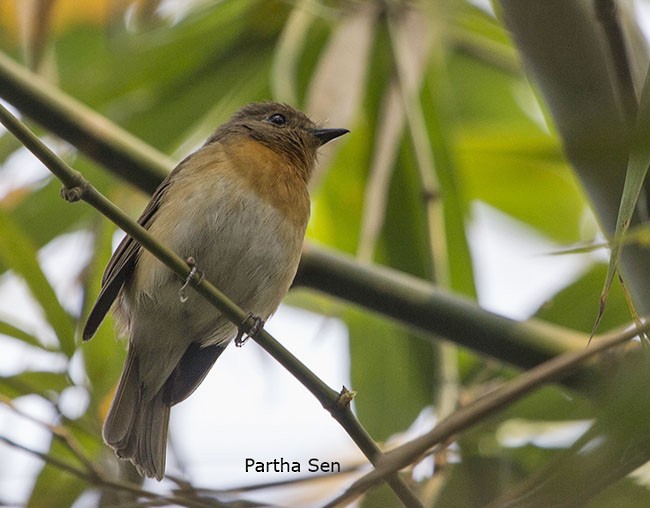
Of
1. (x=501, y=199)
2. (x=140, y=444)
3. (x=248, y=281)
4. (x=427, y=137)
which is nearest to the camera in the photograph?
(x=140, y=444)

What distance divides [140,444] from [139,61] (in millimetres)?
1800

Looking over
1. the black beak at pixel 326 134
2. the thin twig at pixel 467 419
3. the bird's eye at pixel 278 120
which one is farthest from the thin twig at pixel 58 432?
the bird's eye at pixel 278 120

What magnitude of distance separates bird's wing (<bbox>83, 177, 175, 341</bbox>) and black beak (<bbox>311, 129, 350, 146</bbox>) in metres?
0.64

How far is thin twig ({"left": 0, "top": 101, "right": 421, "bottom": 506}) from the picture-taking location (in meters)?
1.96

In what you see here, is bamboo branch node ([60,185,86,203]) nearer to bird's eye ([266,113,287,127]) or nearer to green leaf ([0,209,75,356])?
green leaf ([0,209,75,356])

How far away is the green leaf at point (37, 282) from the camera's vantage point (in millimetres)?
3314

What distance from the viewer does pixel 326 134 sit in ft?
13.6

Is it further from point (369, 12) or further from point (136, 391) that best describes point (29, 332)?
point (369, 12)

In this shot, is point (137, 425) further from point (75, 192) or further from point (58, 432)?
point (75, 192)

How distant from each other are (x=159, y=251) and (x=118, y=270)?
5.10ft

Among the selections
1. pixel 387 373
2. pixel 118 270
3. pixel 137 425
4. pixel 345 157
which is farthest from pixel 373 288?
pixel 345 157

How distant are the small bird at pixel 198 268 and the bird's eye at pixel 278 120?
516 mm

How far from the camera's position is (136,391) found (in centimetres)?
404

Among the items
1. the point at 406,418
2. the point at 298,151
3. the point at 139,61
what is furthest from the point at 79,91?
the point at 406,418
